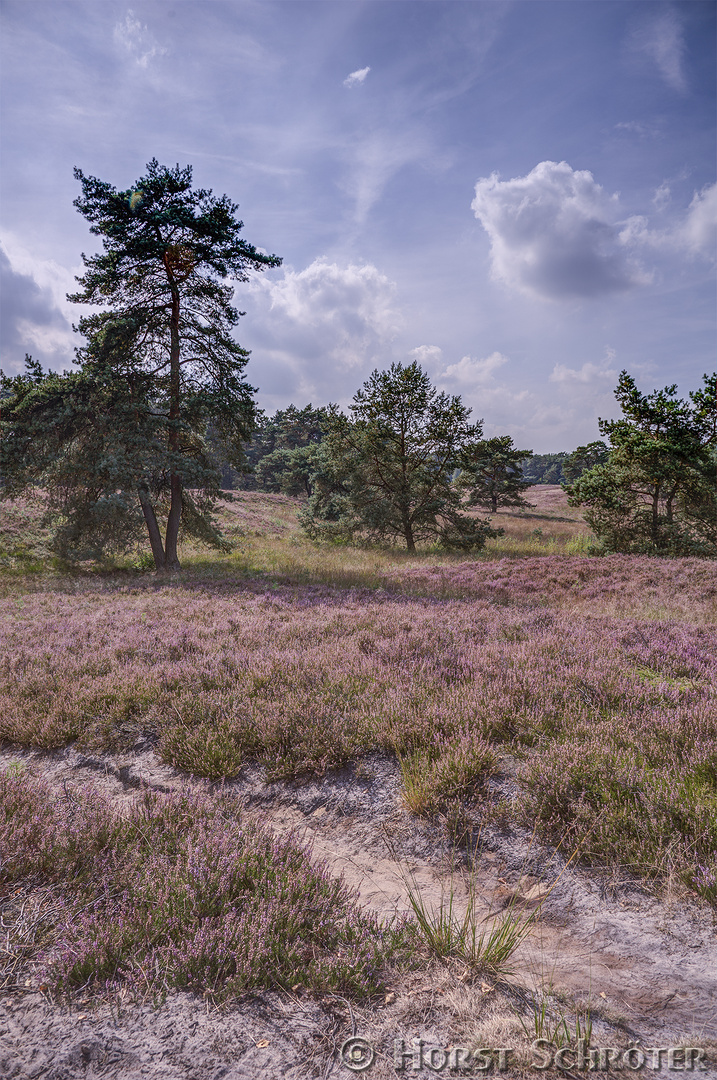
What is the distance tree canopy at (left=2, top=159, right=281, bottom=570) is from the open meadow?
9980 mm

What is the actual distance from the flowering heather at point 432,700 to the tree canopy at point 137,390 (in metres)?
7.67

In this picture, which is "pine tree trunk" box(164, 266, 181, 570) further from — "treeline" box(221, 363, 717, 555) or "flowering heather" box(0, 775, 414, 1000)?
"flowering heather" box(0, 775, 414, 1000)

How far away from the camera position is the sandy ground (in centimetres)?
164

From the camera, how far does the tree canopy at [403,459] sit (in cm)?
2127

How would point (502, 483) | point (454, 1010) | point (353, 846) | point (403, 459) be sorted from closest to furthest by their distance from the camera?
point (454, 1010)
point (353, 846)
point (403, 459)
point (502, 483)

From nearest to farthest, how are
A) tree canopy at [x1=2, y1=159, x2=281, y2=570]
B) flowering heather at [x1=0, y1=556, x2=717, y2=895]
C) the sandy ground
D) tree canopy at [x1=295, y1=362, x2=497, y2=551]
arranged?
the sandy ground
flowering heather at [x1=0, y1=556, x2=717, y2=895]
tree canopy at [x1=2, y1=159, x2=281, y2=570]
tree canopy at [x1=295, y1=362, x2=497, y2=551]

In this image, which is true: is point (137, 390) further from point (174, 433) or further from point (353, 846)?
point (353, 846)

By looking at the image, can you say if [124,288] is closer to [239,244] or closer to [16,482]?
[239,244]

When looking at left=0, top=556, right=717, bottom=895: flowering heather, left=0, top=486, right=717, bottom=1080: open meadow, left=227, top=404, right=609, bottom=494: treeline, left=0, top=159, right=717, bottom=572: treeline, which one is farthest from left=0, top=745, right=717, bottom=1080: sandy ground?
left=227, top=404, right=609, bottom=494: treeline

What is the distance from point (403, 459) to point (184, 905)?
2059 cm

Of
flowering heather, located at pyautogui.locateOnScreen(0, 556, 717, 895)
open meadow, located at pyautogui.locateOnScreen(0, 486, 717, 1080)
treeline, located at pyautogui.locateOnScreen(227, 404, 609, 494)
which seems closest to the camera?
open meadow, located at pyautogui.locateOnScreen(0, 486, 717, 1080)

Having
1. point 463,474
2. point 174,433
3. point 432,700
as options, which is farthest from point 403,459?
point 432,700

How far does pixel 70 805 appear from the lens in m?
3.12

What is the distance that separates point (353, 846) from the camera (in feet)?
10.4
